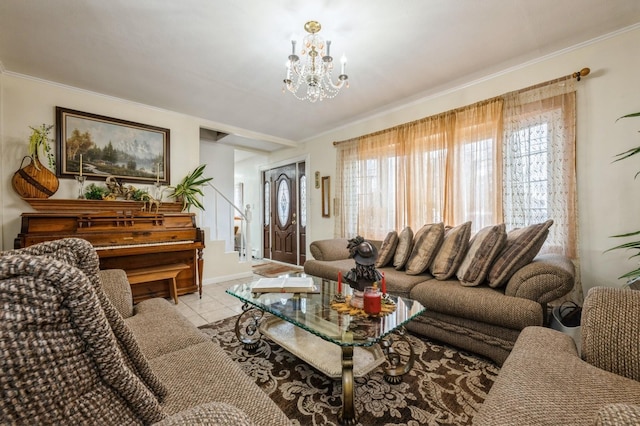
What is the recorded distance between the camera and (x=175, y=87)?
293 centimetres

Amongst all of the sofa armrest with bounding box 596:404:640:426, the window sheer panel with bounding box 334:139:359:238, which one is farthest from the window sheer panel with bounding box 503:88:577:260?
the sofa armrest with bounding box 596:404:640:426

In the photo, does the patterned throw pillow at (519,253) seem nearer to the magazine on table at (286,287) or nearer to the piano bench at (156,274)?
the magazine on table at (286,287)

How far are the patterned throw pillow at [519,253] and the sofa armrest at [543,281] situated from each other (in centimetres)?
11

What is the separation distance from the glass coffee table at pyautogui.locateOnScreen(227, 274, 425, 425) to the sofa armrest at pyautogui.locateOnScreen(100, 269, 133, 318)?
0.68 metres

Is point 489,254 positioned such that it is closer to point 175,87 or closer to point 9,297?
point 9,297

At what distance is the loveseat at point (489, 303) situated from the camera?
1.67m

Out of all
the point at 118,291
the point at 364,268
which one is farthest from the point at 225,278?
the point at 364,268

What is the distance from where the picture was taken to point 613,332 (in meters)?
0.99

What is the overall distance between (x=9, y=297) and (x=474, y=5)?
8.51 feet

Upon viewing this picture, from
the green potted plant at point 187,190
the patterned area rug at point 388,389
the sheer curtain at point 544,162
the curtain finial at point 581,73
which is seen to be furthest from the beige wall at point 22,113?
the curtain finial at point 581,73

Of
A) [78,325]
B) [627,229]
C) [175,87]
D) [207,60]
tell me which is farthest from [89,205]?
[627,229]

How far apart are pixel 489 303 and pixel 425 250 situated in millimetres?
820

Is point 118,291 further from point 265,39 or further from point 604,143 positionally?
point 604,143

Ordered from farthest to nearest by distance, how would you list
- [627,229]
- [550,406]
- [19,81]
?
[19,81], [627,229], [550,406]
